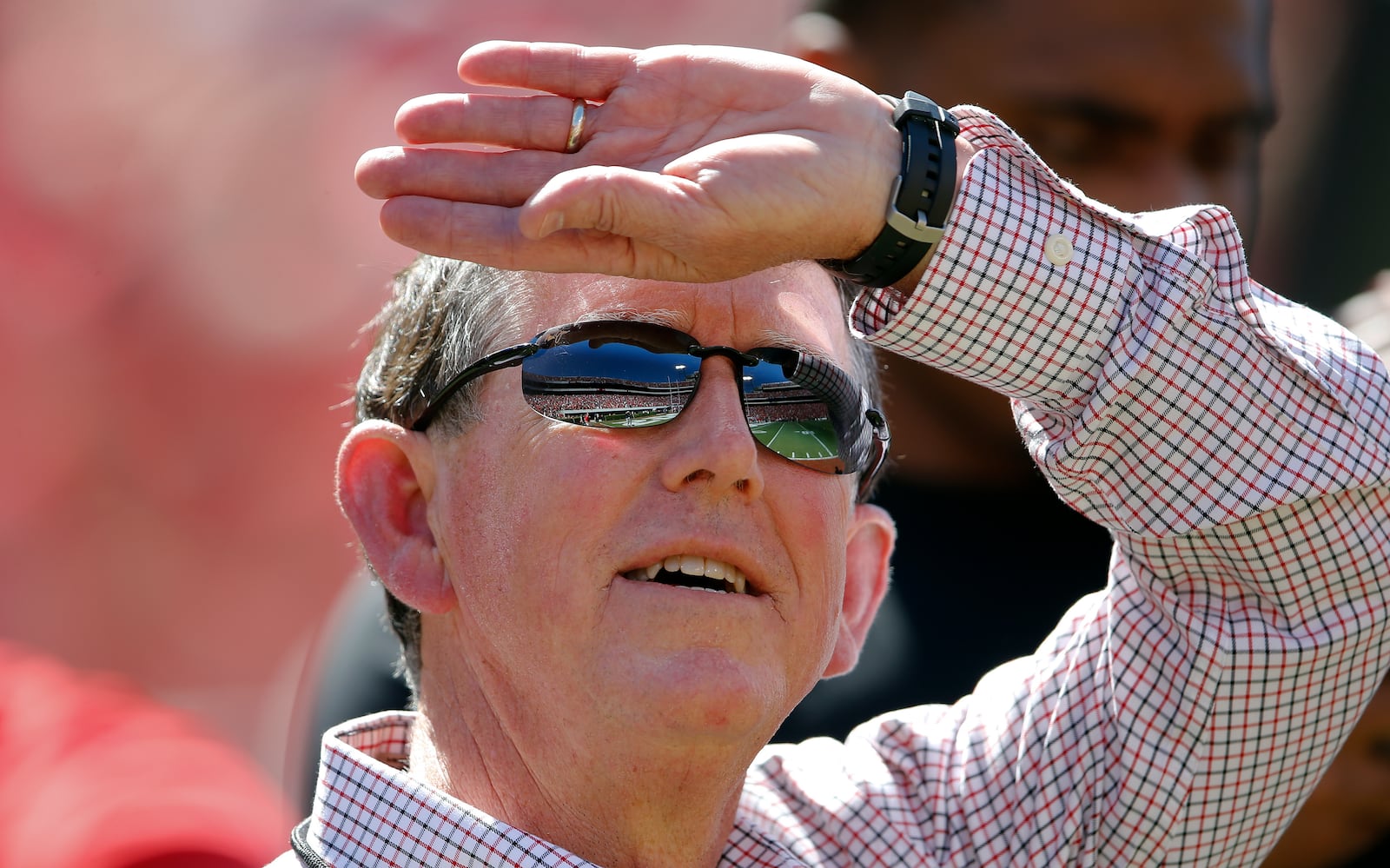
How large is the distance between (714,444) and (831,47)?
87.3 inches

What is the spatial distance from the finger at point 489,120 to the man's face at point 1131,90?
193cm

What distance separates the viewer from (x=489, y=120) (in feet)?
5.94

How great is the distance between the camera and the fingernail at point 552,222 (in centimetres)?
165

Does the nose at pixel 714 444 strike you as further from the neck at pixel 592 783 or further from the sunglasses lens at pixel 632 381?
the neck at pixel 592 783

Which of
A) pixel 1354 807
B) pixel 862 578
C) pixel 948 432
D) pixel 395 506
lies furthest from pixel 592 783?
pixel 948 432

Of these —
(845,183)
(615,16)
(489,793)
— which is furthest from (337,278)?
(845,183)

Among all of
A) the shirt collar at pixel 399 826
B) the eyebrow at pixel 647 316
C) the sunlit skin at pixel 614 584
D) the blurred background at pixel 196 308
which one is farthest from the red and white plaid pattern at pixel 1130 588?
the blurred background at pixel 196 308

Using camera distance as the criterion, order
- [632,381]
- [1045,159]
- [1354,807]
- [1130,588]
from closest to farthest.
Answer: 1. [632,381]
2. [1130,588]
3. [1354,807]
4. [1045,159]

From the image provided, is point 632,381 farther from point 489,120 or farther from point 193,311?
point 193,311

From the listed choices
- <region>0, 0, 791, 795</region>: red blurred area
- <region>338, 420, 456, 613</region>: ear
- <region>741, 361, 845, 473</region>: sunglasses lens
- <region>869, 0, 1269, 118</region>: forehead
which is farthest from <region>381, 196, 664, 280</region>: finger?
<region>0, 0, 791, 795</region>: red blurred area

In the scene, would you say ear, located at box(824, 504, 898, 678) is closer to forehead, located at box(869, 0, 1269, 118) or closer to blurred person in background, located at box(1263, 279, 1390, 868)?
blurred person in background, located at box(1263, 279, 1390, 868)

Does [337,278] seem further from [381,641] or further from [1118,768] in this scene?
[1118,768]

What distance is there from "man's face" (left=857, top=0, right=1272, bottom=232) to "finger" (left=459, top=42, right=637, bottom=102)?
1870 millimetres

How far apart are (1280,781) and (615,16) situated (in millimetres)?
3640
